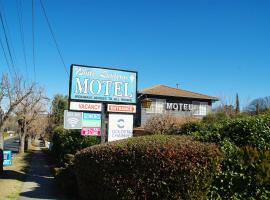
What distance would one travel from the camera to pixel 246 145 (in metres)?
8.51

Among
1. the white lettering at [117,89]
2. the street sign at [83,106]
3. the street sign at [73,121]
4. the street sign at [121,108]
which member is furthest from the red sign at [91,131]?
the street sign at [73,121]

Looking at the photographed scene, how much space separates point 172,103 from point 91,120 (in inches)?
980

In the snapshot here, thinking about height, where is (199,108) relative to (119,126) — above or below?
above

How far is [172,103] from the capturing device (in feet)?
132

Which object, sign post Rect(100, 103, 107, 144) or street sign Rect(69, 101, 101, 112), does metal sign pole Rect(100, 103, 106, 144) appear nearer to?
sign post Rect(100, 103, 107, 144)

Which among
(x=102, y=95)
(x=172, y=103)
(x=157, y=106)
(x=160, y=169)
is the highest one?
(x=172, y=103)

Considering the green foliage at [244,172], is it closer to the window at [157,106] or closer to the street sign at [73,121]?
the street sign at [73,121]

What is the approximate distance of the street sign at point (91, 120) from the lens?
15789mm

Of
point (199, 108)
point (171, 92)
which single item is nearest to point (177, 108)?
point (171, 92)

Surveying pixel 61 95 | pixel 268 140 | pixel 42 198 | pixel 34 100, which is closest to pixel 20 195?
pixel 42 198

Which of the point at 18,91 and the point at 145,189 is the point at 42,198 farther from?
the point at 18,91

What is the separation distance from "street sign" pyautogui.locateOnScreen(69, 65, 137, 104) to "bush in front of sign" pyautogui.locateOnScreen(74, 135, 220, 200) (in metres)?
7.09

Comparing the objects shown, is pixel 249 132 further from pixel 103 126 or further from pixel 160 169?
pixel 103 126

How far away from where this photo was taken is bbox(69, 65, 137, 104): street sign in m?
15.8
